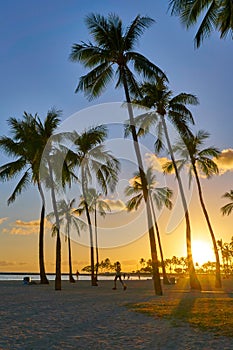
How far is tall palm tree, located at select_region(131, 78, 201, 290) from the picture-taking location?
27109mm

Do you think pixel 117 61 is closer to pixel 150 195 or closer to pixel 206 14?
pixel 206 14

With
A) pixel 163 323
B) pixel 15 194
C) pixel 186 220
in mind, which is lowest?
pixel 163 323

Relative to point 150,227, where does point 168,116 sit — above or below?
above

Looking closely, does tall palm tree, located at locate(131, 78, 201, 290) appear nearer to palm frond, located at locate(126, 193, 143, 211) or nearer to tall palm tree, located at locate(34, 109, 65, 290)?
tall palm tree, located at locate(34, 109, 65, 290)

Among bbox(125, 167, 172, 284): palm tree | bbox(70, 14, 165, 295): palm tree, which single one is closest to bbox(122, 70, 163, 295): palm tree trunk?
bbox(70, 14, 165, 295): palm tree

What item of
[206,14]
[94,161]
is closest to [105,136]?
[94,161]

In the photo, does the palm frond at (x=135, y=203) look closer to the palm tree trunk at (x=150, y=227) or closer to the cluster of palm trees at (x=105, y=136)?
the cluster of palm trees at (x=105, y=136)

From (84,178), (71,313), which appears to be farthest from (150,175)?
(71,313)

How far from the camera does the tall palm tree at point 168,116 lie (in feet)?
88.9

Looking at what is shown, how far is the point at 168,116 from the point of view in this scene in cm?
2822

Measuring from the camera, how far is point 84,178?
101ft

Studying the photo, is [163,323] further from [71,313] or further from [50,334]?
[71,313]

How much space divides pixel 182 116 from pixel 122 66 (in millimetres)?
8052

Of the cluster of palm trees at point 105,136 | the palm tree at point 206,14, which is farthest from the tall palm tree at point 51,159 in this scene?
the palm tree at point 206,14
